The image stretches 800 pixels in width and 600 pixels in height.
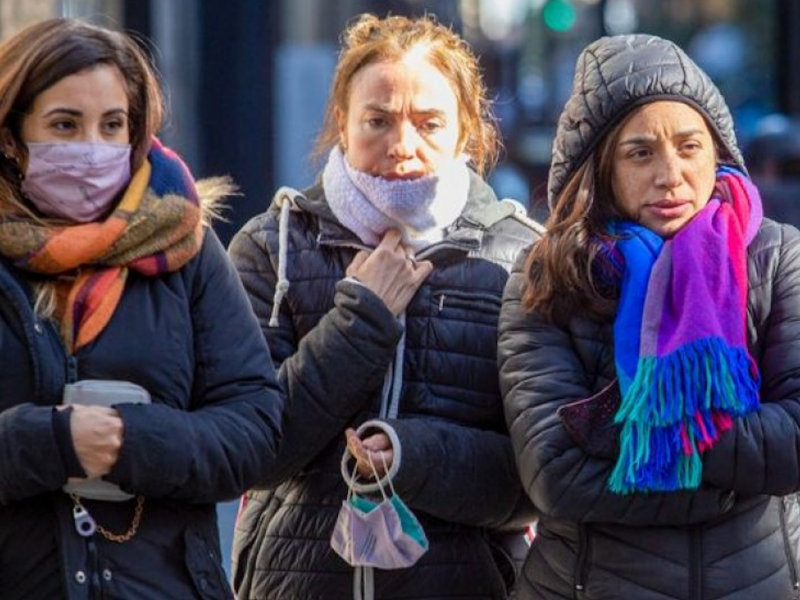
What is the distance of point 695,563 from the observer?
4.02 metres

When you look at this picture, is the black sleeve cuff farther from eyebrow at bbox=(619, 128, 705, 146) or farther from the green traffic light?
the green traffic light

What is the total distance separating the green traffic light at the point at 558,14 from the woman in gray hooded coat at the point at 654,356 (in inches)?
877

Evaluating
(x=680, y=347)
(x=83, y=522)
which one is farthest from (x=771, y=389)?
(x=83, y=522)

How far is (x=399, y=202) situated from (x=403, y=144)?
0.13 m

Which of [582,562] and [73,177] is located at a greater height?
[73,177]

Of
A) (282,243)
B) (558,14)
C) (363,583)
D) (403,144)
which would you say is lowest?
(558,14)

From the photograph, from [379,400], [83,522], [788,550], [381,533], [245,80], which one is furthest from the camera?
[245,80]

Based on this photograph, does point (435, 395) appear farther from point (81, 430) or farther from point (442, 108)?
point (81, 430)

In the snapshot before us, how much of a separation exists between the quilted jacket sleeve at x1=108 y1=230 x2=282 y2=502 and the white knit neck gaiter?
500mm

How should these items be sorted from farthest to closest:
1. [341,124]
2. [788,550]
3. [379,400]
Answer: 1. [341,124]
2. [379,400]
3. [788,550]

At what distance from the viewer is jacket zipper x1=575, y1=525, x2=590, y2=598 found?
409cm

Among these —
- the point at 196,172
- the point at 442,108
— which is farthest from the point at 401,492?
the point at 196,172

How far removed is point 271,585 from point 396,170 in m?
0.93

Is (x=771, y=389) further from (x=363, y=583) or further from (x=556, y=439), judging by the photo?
(x=363, y=583)
